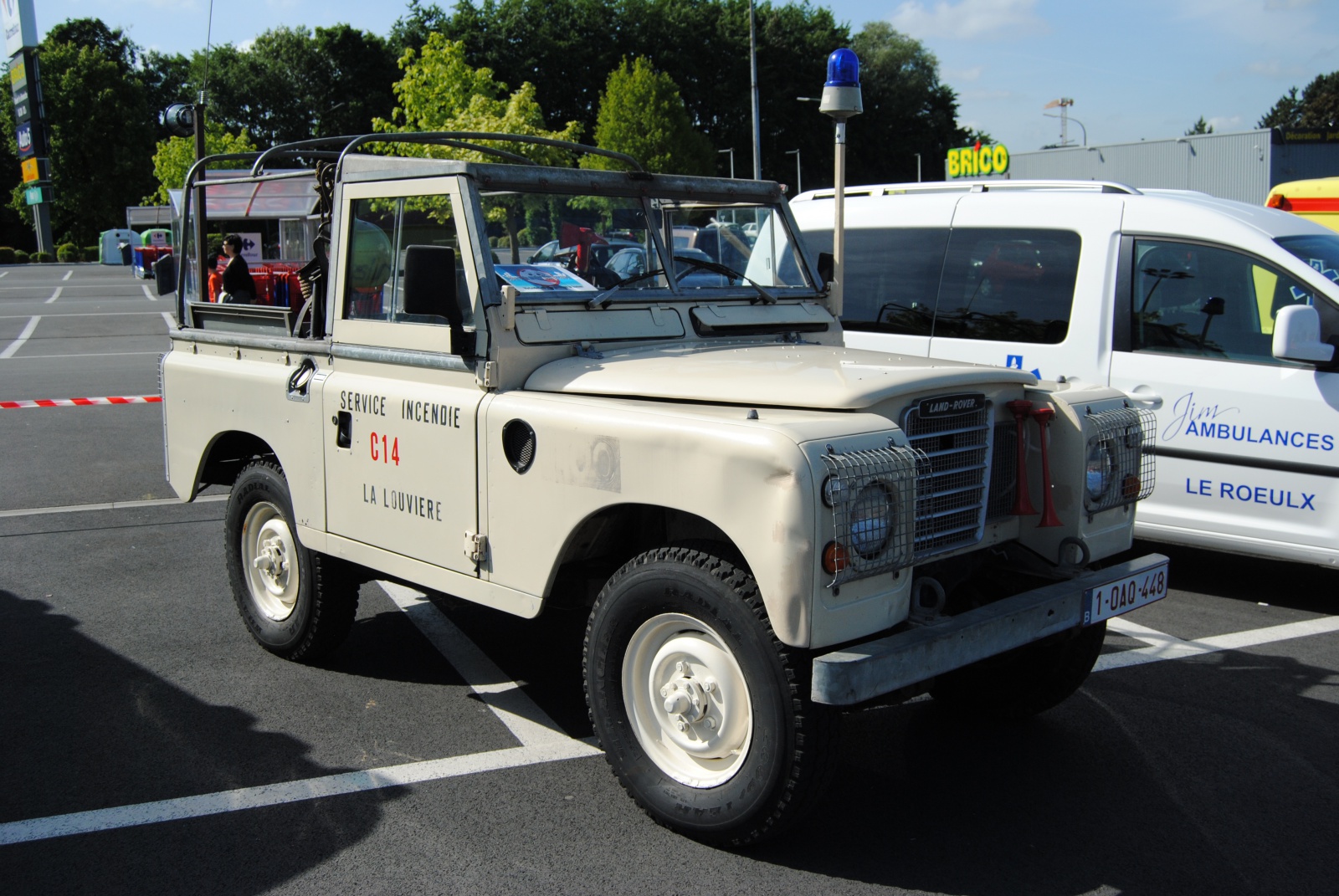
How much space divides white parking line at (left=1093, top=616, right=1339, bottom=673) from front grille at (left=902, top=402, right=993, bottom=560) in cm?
Answer: 192

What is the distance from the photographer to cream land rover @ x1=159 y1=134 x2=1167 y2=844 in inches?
129

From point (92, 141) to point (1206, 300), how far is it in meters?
83.1

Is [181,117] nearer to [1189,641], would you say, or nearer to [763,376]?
[763,376]

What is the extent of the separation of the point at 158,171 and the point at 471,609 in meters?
56.4

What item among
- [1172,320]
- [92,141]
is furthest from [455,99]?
[92,141]

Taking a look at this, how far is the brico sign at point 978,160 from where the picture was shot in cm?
3206

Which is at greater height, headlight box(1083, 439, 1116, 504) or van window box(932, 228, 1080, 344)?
van window box(932, 228, 1080, 344)

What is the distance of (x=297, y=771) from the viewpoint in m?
4.18

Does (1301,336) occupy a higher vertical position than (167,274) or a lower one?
lower

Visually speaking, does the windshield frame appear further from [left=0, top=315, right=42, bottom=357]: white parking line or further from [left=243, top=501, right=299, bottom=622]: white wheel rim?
[left=0, top=315, right=42, bottom=357]: white parking line

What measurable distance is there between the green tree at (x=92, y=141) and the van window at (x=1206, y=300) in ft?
267

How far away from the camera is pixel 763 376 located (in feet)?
12.6

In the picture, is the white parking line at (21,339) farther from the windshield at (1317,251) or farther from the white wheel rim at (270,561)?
the windshield at (1317,251)

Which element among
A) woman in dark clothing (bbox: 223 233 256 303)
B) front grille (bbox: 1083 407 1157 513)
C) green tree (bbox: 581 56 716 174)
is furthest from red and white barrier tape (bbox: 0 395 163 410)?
green tree (bbox: 581 56 716 174)
